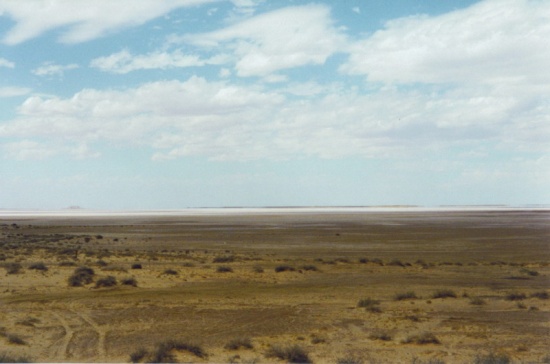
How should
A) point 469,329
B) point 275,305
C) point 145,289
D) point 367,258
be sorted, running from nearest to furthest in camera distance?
point 469,329 < point 275,305 < point 145,289 < point 367,258

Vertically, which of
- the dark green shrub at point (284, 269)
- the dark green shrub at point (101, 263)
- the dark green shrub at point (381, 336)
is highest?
A: the dark green shrub at point (101, 263)

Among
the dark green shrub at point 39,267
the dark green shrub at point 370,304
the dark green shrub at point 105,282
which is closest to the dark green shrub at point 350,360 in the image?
the dark green shrub at point 370,304

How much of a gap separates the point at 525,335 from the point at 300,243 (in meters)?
33.2

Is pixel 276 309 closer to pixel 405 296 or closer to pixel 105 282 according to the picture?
pixel 405 296

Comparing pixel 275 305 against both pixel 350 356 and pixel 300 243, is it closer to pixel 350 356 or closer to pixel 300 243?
pixel 350 356

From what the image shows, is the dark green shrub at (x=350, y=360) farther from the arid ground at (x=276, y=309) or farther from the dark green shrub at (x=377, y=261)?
the dark green shrub at (x=377, y=261)

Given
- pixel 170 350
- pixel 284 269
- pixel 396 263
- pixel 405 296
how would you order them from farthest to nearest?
pixel 396 263
pixel 284 269
pixel 405 296
pixel 170 350

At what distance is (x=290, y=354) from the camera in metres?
13.1

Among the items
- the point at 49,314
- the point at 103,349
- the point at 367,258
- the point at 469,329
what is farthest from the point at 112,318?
the point at 367,258

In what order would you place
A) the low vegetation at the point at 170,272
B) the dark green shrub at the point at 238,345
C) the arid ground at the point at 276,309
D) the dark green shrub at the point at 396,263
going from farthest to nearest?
the dark green shrub at the point at 396,263
the low vegetation at the point at 170,272
the dark green shrub at the point at 238,345
the arid ground at the point at 276,309

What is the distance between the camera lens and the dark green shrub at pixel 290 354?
12.9 meters

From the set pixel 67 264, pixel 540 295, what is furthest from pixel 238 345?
pixel 67 264

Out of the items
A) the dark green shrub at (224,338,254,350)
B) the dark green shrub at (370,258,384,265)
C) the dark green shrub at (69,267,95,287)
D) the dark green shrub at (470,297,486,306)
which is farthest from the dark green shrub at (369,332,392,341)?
the dark green shrub at (370,258,384,265)

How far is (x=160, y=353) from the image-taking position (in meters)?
13.1
